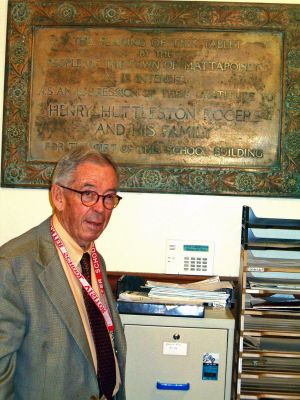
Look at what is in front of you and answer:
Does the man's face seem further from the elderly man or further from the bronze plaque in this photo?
the bronze plaque

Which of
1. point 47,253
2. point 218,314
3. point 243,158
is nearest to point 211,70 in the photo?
point 243,158

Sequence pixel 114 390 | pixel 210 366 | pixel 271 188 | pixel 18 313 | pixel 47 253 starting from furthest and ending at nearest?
pixel 271 188
pixel 210 366
pixel 114 390
pixel 47 253
pixel 18 313

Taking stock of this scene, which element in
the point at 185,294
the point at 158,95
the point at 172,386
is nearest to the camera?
the point at 172,386

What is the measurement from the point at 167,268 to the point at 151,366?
0.58 meters

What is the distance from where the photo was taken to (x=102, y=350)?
1.56 metres

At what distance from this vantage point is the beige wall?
2367 mm

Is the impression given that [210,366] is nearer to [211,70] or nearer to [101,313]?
[101,313]

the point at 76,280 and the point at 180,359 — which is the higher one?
the point at 76,280

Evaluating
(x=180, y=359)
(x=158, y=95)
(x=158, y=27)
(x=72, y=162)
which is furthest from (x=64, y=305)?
(x=158, y=27)

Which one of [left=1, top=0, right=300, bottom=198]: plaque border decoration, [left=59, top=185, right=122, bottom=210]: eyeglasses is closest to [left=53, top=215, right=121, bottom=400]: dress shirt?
[left=59, top=185, right=122, bottom=210]: eyeglasses

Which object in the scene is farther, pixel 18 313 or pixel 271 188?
pixel 271 188

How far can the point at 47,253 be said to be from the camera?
1.49 metres

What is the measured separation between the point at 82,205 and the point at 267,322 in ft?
3.41

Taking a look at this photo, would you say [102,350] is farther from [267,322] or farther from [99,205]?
[267,322]
